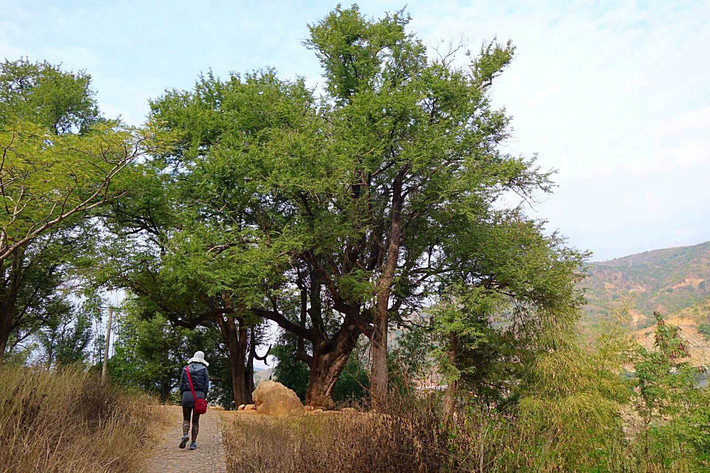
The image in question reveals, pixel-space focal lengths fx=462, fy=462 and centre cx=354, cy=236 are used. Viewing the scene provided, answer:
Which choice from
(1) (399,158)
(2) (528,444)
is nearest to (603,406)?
(1) (399,158)

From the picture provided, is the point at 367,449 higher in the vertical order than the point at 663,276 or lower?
Answer: lower

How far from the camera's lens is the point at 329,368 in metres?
19.0

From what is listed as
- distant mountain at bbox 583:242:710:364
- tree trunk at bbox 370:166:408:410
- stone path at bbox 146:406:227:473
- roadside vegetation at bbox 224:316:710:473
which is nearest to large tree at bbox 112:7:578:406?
tree trunk at bbox 370:166:408:410

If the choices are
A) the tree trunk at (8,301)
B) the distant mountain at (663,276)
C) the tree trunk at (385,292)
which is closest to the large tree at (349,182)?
the tree trunk at (385,292)

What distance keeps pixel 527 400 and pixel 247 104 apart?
14.0 meters

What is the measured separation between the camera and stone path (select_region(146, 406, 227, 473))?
676cm

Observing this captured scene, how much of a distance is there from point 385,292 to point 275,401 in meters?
5.12

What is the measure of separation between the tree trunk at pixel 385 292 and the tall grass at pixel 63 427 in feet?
26.6

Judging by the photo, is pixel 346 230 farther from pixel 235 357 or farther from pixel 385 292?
pixel 235 357

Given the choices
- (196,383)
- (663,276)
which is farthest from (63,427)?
(663,276)

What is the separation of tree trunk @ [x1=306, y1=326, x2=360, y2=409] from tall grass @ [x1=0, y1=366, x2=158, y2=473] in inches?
419

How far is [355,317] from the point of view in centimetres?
1727

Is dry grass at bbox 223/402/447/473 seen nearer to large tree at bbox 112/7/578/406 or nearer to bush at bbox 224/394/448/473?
bush at bbox 224/394/448/473

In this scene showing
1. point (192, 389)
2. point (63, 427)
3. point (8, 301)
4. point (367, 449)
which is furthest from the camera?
point (8, 301)
